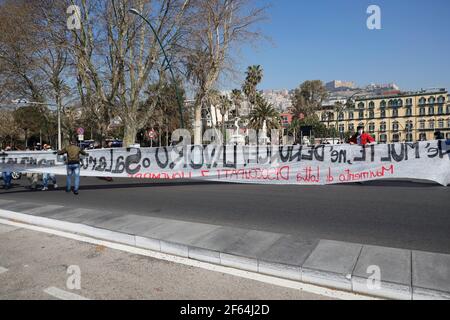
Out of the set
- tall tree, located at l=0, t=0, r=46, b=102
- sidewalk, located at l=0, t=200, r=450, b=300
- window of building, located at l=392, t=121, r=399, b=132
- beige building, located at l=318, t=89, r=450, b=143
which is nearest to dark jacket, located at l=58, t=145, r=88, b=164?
sidewalk, located at l=0, t=200, r=450, b=300

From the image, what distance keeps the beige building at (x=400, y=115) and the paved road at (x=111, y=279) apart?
309 ft

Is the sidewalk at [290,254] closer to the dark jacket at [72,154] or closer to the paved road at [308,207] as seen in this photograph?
the paved road at [308,207]

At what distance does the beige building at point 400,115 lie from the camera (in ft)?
319

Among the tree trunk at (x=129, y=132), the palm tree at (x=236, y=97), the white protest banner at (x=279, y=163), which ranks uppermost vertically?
the palm tree at (x=236, y=97)

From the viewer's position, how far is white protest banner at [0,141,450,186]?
9211 millimetres

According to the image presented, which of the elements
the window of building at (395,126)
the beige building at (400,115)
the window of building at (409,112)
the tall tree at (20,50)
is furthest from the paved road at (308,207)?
the window of building at (409,112)

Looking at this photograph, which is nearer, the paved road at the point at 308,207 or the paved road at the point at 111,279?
the paved road at the point at 111,279

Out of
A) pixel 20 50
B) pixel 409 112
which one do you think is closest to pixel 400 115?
pixel 409 112

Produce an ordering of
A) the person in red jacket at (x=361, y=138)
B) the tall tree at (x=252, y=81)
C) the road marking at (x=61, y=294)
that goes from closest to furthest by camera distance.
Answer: the road marking at (x=61, y=294)
the person in red jacket at (x=361, y=138)
the tall tree at (x=252, y=81)

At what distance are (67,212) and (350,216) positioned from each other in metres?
6.03

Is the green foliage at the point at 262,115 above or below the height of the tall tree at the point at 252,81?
below

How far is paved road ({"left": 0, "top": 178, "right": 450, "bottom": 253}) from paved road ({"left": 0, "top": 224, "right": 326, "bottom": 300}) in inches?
76.1

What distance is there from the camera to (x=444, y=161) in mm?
8992
